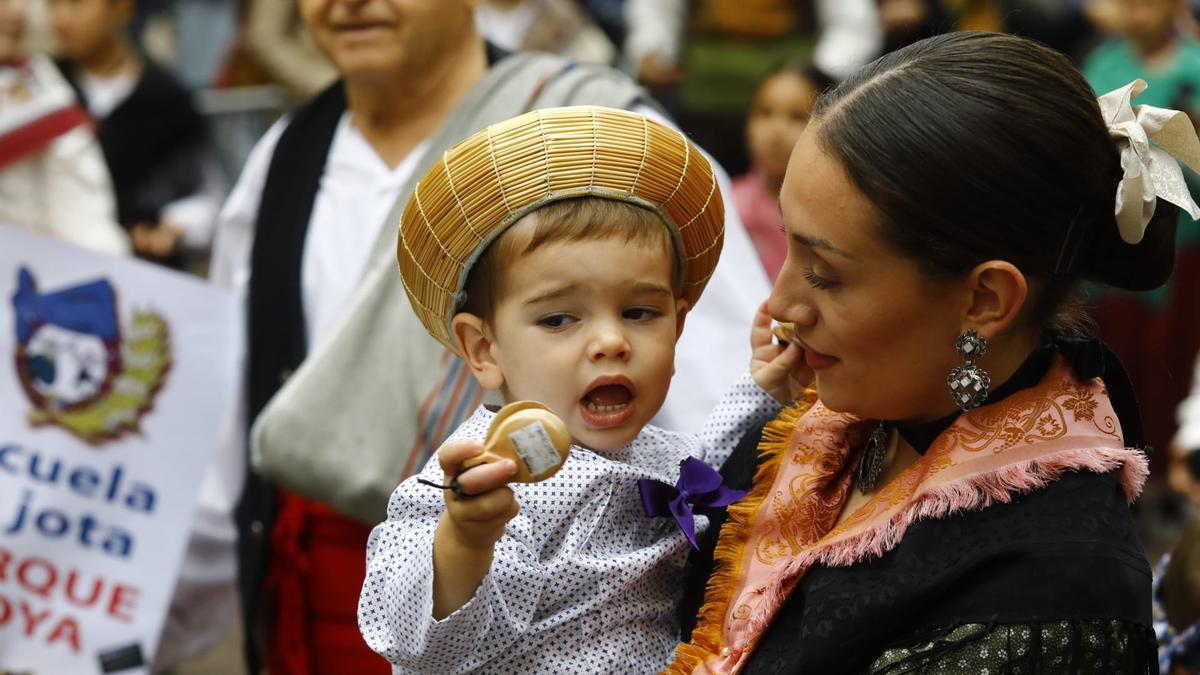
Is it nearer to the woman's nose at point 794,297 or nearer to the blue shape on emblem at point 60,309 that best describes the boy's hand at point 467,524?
the woman's nose at point 794,297

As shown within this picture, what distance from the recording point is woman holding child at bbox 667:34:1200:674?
1890 millimetres

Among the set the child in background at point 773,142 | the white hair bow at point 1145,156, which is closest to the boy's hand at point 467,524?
the white hair bow at point 1145,156

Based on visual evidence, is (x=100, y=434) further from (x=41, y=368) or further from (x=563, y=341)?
(x=563, y=341)

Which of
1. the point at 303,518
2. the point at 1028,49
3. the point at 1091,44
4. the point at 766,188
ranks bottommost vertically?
the point at 1091,44

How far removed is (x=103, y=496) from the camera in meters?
3.90

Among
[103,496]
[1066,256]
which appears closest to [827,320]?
[1066,256]

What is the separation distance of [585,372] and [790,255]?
30 cm

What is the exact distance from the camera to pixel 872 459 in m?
2.17

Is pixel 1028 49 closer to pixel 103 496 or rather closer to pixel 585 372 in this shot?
pixel 585 372

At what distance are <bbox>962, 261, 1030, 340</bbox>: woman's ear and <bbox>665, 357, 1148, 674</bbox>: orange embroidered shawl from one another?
108 millimetres

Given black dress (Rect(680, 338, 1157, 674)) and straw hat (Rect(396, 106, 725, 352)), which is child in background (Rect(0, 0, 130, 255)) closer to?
straw hat (Rect(396, 106, 725, 352))

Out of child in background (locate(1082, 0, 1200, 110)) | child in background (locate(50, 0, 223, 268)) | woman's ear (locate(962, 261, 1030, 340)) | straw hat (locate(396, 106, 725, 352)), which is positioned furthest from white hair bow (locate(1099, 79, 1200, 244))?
child in background (locate(1082, 0, 1200, 110))

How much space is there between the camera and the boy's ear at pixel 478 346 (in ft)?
7.32

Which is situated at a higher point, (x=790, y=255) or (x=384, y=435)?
(x=790, y=255)
